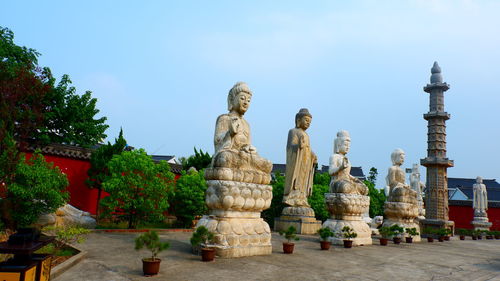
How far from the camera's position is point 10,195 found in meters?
7.43

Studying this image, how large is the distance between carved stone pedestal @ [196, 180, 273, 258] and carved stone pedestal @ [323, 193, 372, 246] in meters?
3.12

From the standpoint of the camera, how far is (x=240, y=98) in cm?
720

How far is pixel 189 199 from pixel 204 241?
5.77 metres

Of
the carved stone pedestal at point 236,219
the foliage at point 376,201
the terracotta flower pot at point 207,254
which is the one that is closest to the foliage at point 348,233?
the carved stone pedestal at point 236,219

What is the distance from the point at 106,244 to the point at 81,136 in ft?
30.0

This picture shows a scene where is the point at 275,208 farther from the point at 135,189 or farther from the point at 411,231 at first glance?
the point at 135,189

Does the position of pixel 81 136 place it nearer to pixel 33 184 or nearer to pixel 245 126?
pixel 33 184

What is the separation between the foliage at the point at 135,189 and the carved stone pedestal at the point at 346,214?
4697 mm

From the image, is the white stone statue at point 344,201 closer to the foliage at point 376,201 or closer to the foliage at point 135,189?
the foliage at point 135,189

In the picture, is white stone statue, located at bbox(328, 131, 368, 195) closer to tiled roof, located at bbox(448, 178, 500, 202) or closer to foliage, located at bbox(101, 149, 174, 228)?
foliage, located at bbox(101, 149, 174, 228)

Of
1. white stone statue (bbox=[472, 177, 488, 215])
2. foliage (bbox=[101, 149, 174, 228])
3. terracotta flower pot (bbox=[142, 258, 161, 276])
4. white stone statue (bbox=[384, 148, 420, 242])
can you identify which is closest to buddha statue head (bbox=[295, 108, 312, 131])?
white stone statue (bbox=[384, 148, 420, 242])

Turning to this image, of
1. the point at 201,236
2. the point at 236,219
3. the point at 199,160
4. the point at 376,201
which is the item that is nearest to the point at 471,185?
the point at 376,201

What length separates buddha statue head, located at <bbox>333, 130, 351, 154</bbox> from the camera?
10102mm

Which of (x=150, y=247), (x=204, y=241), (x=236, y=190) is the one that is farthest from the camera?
(x=236, y=190)
